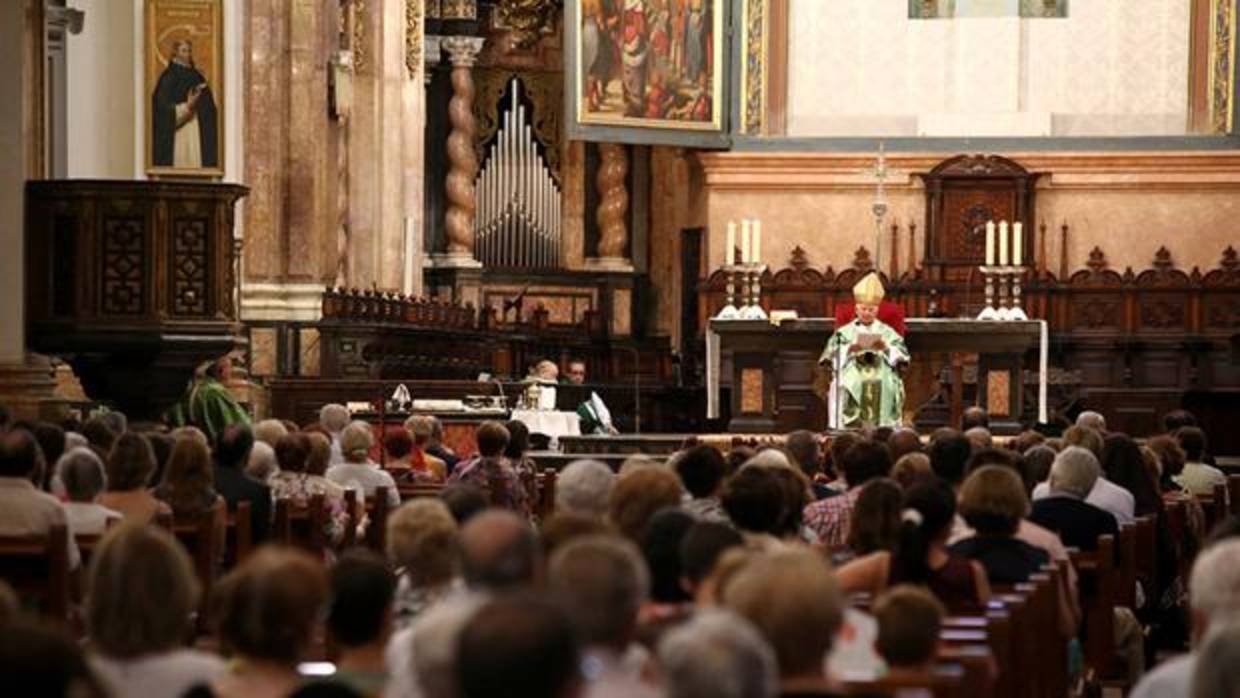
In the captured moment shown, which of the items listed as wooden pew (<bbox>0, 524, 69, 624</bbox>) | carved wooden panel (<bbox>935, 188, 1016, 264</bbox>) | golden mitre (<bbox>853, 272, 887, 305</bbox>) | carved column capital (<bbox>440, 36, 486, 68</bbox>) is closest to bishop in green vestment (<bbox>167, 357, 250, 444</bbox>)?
golden mitre (<bbox>853, 272, 887, 305</bbox>)

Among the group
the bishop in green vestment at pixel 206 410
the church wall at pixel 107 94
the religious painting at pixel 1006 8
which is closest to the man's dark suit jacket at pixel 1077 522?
the bishop in green vestment at pixel 206 410

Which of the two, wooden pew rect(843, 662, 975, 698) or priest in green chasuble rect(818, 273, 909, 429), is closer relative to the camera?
wooden pew rect(843, 662, 975, 698)

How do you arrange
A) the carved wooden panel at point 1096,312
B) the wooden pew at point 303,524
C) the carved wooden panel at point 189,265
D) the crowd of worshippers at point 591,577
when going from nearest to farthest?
1. the crowd of worshippers at point 591,577
2. the wooden pew at point 303,524
3. the carved wooden panel at point 189,265
4. the carved wooden panel at point 1096,312

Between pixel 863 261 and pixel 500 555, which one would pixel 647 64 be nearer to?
pixel 863 261

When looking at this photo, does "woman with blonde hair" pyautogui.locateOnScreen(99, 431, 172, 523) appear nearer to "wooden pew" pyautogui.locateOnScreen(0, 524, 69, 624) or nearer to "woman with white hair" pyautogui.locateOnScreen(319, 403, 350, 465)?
"wooden pew" pyautogui.locateOnScreen(0, 524, 69, 624)

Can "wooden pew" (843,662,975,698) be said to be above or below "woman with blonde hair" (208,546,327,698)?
below

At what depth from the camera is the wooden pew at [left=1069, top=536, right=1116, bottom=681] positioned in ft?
36.6

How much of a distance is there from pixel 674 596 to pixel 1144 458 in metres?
6.78

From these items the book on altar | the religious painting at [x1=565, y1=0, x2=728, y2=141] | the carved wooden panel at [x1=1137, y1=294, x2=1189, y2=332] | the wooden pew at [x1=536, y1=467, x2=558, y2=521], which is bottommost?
the wooden pew at [x1=536, y1=467, x2=558, y2=521]

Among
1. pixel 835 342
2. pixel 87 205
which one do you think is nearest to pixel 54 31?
pixel 87 205

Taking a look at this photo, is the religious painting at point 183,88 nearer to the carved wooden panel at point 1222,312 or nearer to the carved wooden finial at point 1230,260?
the carved wooden panel at point 1222,312

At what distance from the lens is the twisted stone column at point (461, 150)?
111 ft

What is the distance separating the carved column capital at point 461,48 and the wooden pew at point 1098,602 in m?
23.0

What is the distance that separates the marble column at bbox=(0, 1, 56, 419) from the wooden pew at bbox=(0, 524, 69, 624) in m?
7.58
